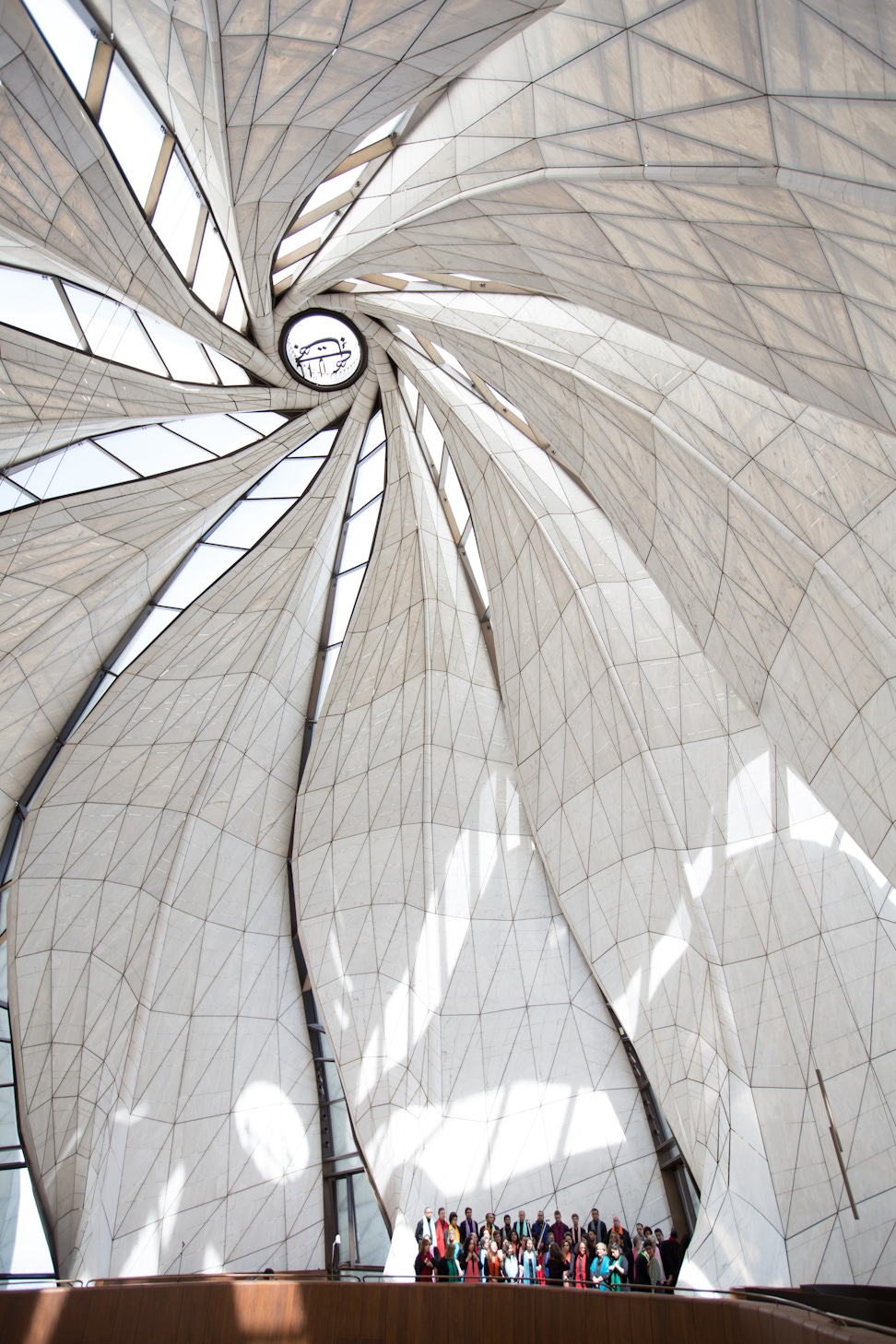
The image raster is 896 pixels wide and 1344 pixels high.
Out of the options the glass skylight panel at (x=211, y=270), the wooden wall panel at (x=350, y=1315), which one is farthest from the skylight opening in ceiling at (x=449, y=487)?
the wooden wall panel at (x=350, y=1315)

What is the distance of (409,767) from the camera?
23.6m

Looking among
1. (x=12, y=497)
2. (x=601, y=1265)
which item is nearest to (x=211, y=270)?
(x=12, y=497)

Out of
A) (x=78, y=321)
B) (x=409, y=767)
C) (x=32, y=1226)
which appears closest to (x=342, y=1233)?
(x=32, y=1226)

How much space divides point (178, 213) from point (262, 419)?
814 centimetres

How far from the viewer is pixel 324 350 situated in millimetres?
20844

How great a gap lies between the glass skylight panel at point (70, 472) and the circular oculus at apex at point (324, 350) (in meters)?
4.42

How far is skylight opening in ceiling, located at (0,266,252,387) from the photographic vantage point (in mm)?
14992

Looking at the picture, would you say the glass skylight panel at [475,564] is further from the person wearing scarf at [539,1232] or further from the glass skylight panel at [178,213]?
the person wearing scarf at [539,1232]

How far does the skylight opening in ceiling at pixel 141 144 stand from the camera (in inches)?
390

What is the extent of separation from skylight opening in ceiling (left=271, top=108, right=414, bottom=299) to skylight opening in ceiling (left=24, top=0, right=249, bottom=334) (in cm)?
105

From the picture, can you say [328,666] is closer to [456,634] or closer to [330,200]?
[456,634]

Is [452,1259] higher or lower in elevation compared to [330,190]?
lower

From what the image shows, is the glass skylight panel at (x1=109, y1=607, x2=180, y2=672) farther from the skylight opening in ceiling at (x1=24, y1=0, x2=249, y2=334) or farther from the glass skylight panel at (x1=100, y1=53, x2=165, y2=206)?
the glass skylight panel at (x1=100, y1=53, x2=165, y2=206)

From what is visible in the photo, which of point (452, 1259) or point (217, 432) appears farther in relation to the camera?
point (217, 432)
